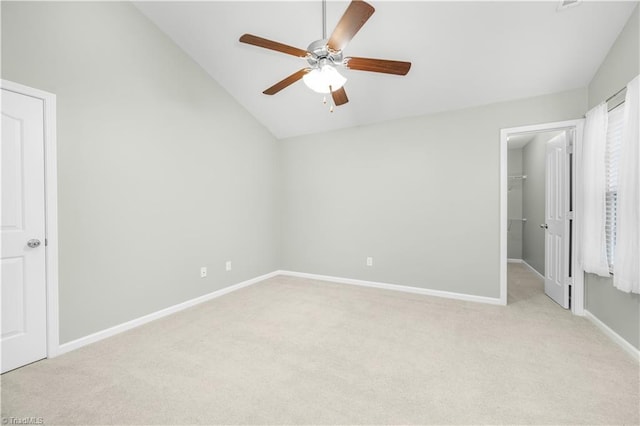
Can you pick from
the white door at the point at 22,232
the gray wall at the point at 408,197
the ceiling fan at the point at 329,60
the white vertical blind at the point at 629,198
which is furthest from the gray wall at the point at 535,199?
the white door at the point at 22,232

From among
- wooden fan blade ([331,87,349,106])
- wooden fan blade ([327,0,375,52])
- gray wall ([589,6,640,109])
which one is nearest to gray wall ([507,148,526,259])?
gray wall ([589,6,640,109])

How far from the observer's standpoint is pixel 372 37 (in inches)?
110

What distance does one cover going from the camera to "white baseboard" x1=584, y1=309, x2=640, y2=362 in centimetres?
215

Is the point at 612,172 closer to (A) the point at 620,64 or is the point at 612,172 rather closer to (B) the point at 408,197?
(A) the point at 620,64

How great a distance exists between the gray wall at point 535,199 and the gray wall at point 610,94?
1.90 m

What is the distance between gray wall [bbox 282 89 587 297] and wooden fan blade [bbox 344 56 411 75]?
6.14ft

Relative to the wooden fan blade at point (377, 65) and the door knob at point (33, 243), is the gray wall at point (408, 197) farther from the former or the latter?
the door knob at point (33, 243)

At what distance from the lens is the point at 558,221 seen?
3424 mm

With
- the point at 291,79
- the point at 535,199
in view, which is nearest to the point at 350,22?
the point at 291,79

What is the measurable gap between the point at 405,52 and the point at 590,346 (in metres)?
3.12

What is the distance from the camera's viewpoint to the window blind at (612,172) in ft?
8.06

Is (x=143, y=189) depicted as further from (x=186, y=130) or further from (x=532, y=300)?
(x=532, y=300)

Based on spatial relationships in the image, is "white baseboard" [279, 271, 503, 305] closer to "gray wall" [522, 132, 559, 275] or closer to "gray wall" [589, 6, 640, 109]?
"gray wall" [522, 132, 559, 275]

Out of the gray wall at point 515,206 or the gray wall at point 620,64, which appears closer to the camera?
the gray wall at point 620,64
